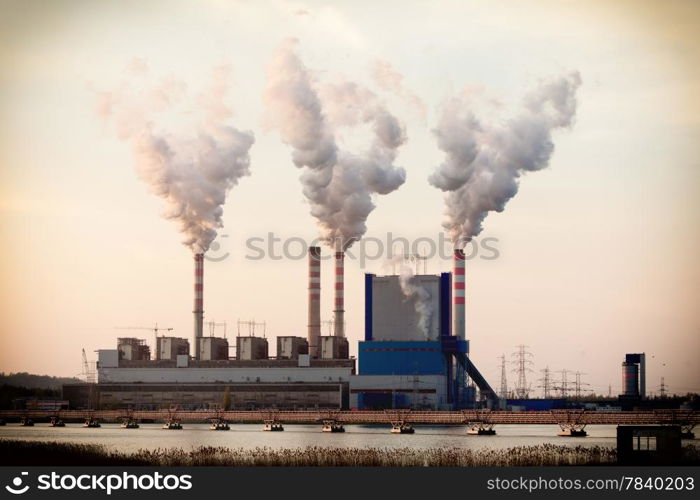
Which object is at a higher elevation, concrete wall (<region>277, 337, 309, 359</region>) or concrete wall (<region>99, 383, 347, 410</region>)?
concrete wall (<region>277, 337, 309, 359</region>)

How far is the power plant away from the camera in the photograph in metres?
148

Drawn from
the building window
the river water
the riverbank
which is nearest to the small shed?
the building window

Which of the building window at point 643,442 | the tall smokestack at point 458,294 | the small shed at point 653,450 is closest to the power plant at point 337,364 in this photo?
the tall smokestack at point 458,294

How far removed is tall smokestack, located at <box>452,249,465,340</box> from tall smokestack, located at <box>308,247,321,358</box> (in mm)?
13196

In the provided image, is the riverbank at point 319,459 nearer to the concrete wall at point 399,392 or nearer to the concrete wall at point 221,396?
the concrete wall at point 399,392

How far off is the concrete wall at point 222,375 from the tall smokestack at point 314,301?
2391 millimetres

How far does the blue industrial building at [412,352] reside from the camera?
14850cm

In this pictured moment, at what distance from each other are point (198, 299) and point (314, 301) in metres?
12.9

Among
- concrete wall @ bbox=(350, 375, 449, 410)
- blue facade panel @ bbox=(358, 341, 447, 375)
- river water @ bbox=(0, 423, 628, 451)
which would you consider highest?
blue facade panel @ bbox=(358, 341, 447, 375)

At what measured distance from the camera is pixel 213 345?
160m

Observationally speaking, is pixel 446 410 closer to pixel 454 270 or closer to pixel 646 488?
pixel 454 270

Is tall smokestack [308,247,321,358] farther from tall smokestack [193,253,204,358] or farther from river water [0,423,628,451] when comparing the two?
river water [0,423,628,451]

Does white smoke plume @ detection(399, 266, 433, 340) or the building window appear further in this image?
white smoke plume @ detection(399, 266, 433, 340)

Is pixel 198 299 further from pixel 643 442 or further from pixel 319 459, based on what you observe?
pixel 319 459
